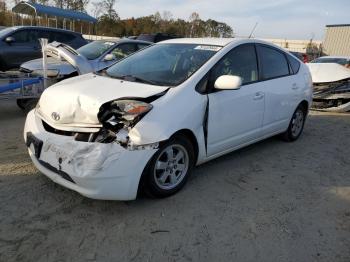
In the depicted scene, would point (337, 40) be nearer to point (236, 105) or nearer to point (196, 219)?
point (236, 105)

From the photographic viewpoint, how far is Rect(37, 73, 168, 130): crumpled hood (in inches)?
140

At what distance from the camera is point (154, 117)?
11.5 ft

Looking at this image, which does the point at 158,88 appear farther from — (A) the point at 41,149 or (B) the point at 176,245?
(B) the point at 176,245

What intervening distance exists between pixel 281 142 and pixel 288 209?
8.47ft

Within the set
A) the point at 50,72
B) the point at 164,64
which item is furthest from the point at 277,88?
the point at 50,72

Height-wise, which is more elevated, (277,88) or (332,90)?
(277,88)

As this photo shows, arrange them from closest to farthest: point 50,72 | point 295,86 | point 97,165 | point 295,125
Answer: point 97,165
point 295,86
point 295,125
point 50,72

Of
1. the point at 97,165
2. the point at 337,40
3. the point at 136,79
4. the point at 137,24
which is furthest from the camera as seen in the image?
the point at 137,24

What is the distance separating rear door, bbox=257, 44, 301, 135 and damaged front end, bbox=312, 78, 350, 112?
11.8 ft

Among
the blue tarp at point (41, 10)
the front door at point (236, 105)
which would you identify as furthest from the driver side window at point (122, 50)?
the blue tarp at point (41, 10)

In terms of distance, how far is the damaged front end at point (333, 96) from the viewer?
9.07 m

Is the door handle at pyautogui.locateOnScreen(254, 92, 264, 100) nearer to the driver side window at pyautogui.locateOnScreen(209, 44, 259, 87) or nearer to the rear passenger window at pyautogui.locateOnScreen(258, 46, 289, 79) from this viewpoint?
the driver side window at pyautogui.locateOnScreen(209, 44, 259, 87)

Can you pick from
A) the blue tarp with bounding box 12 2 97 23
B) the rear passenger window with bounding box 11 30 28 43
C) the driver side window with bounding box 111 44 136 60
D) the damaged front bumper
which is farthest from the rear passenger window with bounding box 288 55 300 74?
the blue tarp with bounding box 12 2 97 23

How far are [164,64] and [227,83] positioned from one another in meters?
0.90
